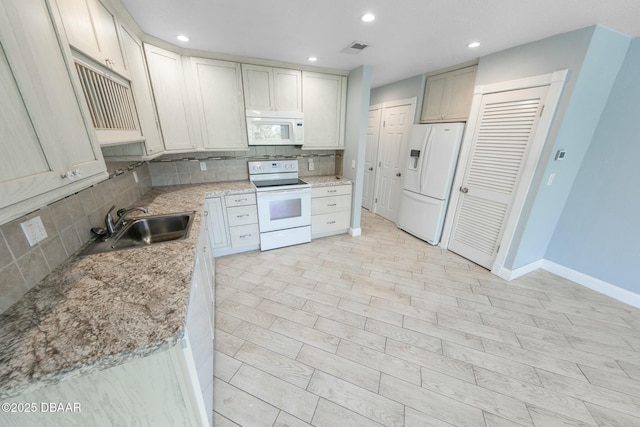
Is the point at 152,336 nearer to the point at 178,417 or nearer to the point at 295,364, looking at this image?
the point at 178,417

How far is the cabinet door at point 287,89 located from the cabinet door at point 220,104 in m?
0.45

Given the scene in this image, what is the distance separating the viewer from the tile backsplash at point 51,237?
940 mm

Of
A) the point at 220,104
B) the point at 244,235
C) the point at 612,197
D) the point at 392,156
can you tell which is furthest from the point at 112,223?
the point at 612,197

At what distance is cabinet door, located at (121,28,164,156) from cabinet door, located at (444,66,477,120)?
11.5 feet

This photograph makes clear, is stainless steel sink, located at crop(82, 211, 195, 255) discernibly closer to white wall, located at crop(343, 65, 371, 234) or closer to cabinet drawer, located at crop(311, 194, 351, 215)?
cabinet drawer, located at crop(311, 194, 351, 215)

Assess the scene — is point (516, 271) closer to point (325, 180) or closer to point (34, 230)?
point (325, 180)

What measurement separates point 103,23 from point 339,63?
2.31 meters

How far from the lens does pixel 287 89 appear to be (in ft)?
9.64

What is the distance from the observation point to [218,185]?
2990mm

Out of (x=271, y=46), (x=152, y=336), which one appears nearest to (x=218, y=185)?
(x=271, y=46)

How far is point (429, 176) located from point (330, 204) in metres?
1.48

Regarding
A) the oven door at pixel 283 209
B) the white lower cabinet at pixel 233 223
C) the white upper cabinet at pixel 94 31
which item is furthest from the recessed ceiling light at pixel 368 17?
the white lower cabinet at pixel 233 223

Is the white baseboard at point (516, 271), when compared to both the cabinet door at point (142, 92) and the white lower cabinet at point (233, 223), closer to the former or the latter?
the white lower cabinet at point (233, 223)

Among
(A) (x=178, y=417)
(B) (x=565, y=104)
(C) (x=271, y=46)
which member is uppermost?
(C) (x=271, y=46)
